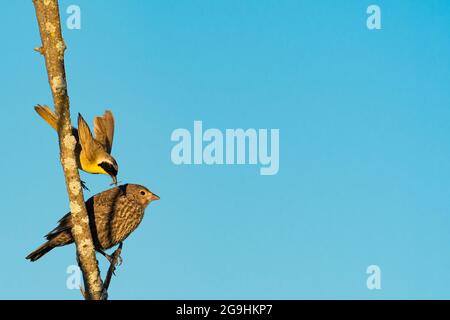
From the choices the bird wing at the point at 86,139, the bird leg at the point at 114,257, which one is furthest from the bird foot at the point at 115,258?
the bird wing at the point at 86,139

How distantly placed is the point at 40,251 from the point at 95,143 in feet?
10.6

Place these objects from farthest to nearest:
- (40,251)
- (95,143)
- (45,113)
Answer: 1. (95,143)
2. (45,113)
3. (40,251)

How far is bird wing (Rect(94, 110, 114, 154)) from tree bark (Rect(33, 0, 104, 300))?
5099 mm

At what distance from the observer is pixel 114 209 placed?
8.11 m

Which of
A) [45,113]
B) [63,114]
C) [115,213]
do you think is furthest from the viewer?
[45,113]

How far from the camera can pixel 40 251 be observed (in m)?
7.41

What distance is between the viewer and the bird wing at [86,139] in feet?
31.7

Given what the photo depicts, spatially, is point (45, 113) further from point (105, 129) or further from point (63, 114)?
point (63, 114)

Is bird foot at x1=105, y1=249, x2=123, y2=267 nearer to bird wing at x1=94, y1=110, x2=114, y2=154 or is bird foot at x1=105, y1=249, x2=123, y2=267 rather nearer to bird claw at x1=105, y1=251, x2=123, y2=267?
bird claw at x1=105, y1=251, x2=123, y2=267

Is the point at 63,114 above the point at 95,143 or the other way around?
above

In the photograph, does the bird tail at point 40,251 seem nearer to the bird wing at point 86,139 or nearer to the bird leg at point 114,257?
the bird leg at point 114,257

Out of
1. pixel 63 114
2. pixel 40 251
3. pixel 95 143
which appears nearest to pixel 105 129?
pixel 95 143

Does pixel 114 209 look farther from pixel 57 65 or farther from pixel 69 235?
pixel 57 65
